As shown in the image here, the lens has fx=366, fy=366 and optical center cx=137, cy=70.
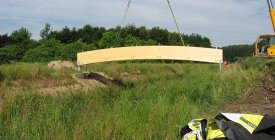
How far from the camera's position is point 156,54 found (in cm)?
1095

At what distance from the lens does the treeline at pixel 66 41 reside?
81.1 feet

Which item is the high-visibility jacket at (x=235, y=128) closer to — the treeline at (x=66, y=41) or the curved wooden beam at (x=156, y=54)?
the curved wooden beam at (x=156, y=54)

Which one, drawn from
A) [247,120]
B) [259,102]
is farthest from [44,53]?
[247,120]

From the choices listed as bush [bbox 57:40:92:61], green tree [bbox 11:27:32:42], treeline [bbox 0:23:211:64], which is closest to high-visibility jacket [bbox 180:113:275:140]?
treeline [bbox 0:23:211:64]

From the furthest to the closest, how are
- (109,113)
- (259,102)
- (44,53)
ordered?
(44,53) < (259,102) < (109,113)

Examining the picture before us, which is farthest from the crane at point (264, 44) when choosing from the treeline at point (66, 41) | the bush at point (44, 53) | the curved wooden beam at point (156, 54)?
the bush at point (44, 53)

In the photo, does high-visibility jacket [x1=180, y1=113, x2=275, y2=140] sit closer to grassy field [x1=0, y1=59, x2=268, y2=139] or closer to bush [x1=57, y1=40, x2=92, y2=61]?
grassy field [x1=0, y1=59, x2=268, y2=139]

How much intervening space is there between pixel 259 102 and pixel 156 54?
4877mm

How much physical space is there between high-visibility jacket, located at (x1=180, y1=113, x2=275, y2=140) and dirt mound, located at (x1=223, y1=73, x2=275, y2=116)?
229cm

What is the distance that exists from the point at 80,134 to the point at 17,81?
22.5 ft

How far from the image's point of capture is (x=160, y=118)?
184 inches

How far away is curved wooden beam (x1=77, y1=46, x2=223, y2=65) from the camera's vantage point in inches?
411

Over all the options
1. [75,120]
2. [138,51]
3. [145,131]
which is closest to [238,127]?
[145,131]

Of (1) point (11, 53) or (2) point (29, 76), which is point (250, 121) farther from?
(1) point (11, 53)
